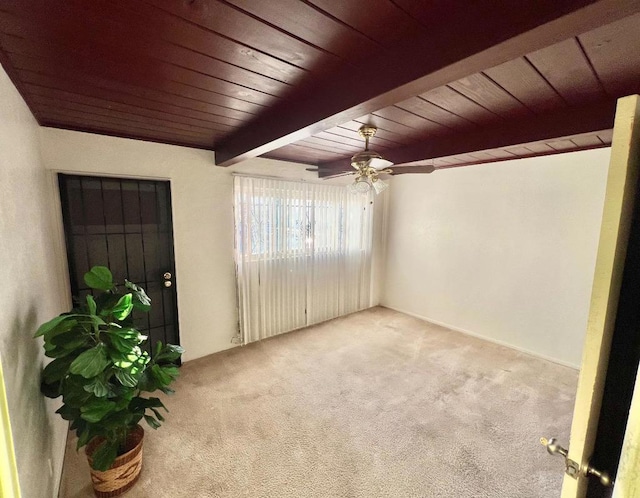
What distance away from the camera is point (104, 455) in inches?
58.7

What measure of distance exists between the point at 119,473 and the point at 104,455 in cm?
16

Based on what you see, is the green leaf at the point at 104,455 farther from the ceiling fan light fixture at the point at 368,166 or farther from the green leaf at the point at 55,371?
the ceiling fan light fixture at the point at 368,166

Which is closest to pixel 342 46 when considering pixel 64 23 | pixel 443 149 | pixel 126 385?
pixel 64 23

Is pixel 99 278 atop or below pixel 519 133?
below

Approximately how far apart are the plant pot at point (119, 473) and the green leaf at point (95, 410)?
14.9 inches

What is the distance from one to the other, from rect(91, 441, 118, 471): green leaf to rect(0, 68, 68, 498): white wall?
0.19m

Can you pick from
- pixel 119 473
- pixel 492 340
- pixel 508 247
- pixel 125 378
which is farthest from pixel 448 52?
pixel 492 340

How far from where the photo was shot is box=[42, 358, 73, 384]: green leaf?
1.34 meters

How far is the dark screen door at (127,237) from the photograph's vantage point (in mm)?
2363

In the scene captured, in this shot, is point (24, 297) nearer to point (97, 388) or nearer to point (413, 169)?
point (97, 388)

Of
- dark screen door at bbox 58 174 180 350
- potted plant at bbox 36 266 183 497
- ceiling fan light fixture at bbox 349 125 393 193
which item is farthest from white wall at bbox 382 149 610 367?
potted plant at bbox 36 266 183 497

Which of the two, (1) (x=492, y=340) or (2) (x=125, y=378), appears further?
(1) (x=492, y=340)

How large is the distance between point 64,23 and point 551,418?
3713 mm

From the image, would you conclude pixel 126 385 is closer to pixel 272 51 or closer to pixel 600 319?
pixel 272 51
